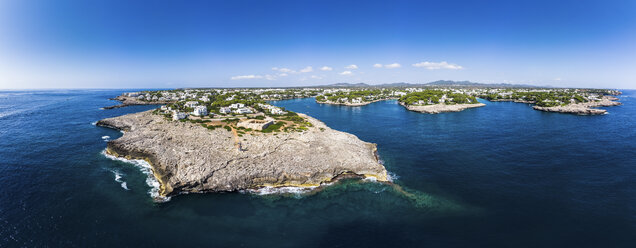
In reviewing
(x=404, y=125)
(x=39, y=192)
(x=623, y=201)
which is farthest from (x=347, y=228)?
(x=404, y=125)

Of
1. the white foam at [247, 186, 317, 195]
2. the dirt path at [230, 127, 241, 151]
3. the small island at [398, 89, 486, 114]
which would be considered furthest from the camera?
the small island at [398, 89, 486, 114]

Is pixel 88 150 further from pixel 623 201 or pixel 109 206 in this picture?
pixel 623 201

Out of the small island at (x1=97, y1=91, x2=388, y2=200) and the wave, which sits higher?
the small island at (x1=97, y1=91, x2=388, y2=200)

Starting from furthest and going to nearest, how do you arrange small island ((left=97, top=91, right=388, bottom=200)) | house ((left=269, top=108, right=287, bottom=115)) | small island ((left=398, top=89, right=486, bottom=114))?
small island ((left=398, top=89, right=486, bottom=114))
house ((left=269, top=108, right=287, bottom=115))
small island ((left=97, top=91, right=388, bottom=200))

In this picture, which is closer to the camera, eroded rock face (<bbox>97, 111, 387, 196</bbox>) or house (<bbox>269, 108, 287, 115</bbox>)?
eroded rock face (<bbox>97, 111, 387, 196</bbox>)

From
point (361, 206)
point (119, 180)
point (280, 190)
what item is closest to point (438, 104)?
point (361, 206)

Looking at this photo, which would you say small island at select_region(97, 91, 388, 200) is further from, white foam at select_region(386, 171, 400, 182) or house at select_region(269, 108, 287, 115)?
house at select_region(269, 108, 287, 115)

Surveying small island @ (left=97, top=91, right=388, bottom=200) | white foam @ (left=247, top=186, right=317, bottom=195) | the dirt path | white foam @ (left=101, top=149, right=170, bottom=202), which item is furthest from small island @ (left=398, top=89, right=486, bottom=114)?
white foam @ (left=101, top=149, right=170, bottom=202)
